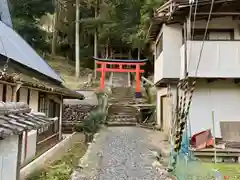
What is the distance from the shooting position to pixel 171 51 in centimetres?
1234

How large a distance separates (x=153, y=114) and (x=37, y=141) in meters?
10.8

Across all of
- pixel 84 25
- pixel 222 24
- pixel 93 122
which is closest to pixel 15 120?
pixel 222 24

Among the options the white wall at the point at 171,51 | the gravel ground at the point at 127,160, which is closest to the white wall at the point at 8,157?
the gravel ground at the point at 127,160

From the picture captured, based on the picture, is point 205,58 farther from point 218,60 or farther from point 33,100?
point 33,100

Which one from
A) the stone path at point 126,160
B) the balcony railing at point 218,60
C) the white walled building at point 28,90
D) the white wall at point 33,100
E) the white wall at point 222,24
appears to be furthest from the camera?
the white wall at point 222,24

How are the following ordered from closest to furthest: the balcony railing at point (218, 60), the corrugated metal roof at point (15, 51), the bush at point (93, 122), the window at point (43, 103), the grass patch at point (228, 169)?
1. the grass patch at point (228, 169)
2. the corrugated metal roof at point (15, 51)
3. the balcony railing at point (218, 60)
4. the window at point (43, 103)
5. the bush at point (93, 122)

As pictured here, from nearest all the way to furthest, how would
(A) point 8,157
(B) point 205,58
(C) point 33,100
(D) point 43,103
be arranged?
(A) point 8,157
(C) point 33,100
(B) point 205,58
(D) point 43,103

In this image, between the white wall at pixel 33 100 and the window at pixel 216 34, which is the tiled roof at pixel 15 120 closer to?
the white wall at pixel 33 100

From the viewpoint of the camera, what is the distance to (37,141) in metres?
9.67

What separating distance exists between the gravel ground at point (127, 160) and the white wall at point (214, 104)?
2.11 meters

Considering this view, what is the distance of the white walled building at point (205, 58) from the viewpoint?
10242 millimetres

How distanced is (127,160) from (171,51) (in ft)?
18.4

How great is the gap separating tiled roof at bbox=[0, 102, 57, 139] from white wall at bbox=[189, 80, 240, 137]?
7.84 meters

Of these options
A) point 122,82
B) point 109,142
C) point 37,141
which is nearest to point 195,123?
point 109,142
